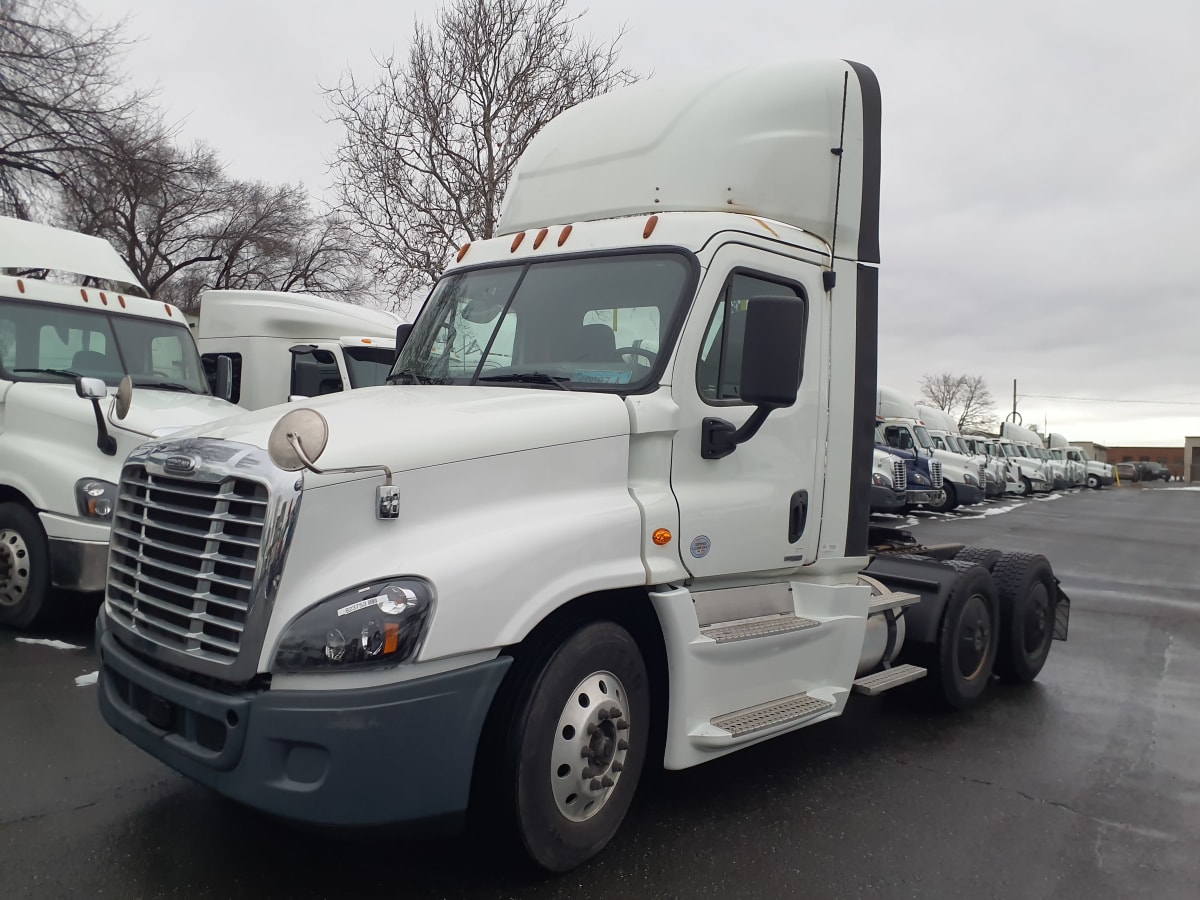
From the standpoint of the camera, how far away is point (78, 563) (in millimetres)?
6285

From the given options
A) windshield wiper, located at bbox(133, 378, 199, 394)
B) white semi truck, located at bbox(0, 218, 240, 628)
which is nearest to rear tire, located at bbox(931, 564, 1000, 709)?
white semi truck, located at bbox(0, 218, 240, 628)

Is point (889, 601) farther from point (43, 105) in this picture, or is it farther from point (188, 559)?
point (43, 105)

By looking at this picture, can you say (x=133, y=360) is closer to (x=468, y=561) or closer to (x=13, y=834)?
(x=13, y=834)

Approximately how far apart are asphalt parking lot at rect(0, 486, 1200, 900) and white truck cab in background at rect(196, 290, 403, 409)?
18.9ft

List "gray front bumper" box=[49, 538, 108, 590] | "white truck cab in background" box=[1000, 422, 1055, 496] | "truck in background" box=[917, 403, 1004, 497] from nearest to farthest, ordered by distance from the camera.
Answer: "gray front bumper" box=[49, 538, 108, 590], "truck in background" box=[917, 403, 1004, 497], "white truck cab in background" box=[1000, 422, 1055, 496]

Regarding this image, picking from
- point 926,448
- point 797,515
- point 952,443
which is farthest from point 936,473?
point 797,515

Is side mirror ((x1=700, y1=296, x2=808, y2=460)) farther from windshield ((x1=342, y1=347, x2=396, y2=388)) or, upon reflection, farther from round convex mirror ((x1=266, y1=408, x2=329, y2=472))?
windshield ((x1=342, y1=347, x2=396, y2=388))

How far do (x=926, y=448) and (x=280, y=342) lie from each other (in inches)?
734

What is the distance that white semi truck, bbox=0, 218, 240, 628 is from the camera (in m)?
6.38

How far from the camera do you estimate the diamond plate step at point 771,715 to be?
3.94m

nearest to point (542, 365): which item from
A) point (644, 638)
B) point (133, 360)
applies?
point (644, 638)

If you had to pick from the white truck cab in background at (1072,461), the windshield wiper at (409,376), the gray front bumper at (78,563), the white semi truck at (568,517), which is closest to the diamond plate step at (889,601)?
the white semi truck at (568,517)

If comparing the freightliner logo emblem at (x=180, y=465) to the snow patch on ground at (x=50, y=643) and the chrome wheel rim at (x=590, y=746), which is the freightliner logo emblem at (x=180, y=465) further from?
the snow patch on ground at (x=50, y=643)

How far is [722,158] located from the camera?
451 cm
